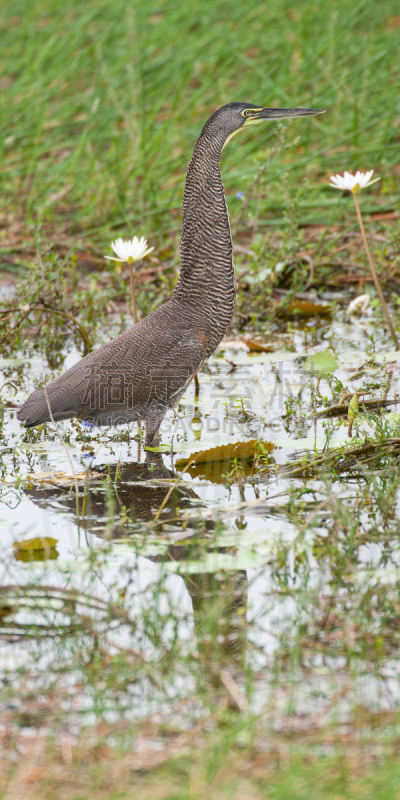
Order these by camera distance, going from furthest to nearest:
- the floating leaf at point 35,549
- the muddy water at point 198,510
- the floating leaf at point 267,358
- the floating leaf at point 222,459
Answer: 1. the floating leaf at point 267,358
2. the floating leaf at point 222,459
3. the floating leaf at point 35,549
4. the muddy water at point 198,510

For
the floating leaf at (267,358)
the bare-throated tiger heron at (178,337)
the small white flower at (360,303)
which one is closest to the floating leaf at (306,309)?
the small white flower at (360,303)

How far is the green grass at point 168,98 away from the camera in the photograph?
7.96 m

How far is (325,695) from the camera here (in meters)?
2.34

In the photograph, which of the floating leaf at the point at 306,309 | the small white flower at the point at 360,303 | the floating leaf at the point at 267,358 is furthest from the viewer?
the floating leaf at the point at 306,309

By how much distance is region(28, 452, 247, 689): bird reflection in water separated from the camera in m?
2.52

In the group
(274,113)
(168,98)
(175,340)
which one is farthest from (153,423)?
(168,98)

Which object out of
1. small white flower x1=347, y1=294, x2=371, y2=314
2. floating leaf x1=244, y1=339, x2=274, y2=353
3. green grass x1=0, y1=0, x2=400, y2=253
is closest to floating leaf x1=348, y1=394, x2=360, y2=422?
floating leaf x1=244, y1=339, x2=274, y2=353

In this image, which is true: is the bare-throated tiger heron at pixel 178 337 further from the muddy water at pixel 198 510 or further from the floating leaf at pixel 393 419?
the floating leaf at pixel 393 419

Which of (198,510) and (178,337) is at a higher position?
(178,337)

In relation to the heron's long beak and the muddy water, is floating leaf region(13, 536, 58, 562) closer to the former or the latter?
the muddy water

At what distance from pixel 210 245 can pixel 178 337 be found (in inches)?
21.4

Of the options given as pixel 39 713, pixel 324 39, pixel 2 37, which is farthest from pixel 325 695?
pixel 2 37

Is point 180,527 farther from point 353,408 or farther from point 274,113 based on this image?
point 274,113

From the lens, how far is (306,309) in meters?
6.50
